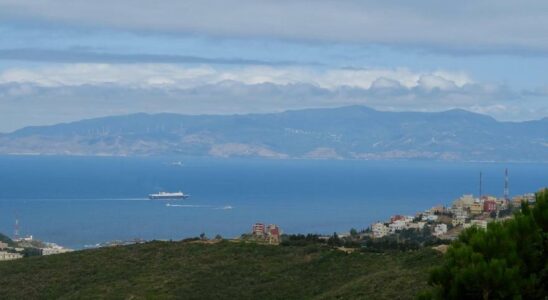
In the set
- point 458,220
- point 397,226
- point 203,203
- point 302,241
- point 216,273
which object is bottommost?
point 216,273

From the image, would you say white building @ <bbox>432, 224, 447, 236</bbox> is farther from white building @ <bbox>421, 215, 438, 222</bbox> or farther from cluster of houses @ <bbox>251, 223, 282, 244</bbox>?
cluster of houses @ <bbox>251, 223, 282, 244</bbox>

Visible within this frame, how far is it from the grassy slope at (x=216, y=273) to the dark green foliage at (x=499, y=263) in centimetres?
792

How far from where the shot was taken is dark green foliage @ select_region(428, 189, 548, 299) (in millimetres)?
10516

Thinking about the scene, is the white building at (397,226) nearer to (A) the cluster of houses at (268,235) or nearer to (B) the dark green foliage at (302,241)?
(A) the cluster of houses at (268,235)

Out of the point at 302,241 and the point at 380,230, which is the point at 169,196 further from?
the point at 302,241

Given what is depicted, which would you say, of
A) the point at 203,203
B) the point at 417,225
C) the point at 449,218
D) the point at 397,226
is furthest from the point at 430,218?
the point at 203,203

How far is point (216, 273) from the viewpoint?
25938 millimetres

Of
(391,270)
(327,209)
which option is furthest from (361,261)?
(327,209)

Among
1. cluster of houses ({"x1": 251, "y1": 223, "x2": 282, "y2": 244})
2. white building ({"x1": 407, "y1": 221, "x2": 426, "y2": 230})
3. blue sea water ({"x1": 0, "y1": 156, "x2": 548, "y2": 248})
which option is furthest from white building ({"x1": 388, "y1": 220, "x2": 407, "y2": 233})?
blue sea water ({"x1": 0, "y1": 156, "x2": 548, "y2": 248})

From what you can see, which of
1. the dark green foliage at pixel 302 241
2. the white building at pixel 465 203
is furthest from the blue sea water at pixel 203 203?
the dark green foliage at pixel 302 241

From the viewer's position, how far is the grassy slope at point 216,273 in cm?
2238

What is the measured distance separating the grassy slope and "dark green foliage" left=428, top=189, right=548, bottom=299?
7919mm

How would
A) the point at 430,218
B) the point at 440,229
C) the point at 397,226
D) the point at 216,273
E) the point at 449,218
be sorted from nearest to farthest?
the point at 216,273
the point at 440,229
the point at 397,226
the point at 449,218
the point at 430,218

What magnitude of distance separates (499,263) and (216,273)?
634 inches
